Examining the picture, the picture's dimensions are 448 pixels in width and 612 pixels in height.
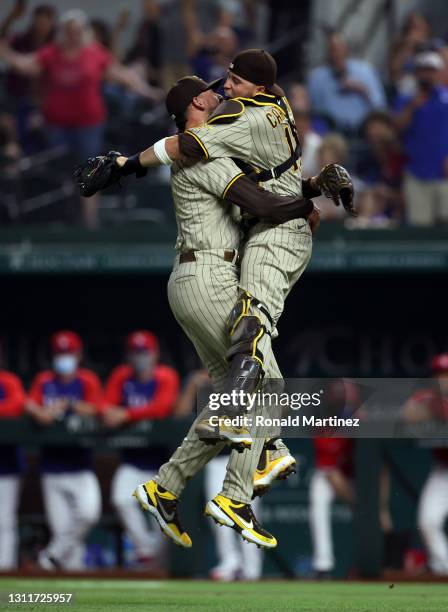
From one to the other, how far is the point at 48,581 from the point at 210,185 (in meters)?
4.44

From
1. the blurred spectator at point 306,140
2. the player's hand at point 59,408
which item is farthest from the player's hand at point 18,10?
the player's hand at point 59,408

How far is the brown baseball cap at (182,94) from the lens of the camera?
739cm

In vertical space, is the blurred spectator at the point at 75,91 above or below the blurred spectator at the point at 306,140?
above

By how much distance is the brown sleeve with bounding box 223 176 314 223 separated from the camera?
710 cm

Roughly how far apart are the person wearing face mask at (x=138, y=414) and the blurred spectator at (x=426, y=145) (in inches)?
105

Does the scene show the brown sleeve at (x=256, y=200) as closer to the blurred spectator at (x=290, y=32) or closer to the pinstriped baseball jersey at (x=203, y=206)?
the pinstriped baseball jersey at (x=203, y=206)

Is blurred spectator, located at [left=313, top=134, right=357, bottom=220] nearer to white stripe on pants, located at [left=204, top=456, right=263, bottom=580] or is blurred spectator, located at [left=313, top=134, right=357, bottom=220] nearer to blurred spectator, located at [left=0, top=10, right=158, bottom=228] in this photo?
blurred spectator, located at [left=0, top=10, right=158, bottom=228]

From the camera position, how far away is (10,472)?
12.0 metres

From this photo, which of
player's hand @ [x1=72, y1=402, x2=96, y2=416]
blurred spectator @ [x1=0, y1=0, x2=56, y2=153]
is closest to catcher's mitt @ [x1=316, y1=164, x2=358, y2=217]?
player's hand @ [x1=72, y1=402, x2=96, y2=416]

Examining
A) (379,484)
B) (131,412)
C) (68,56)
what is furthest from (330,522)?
(68,56)

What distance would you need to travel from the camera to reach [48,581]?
34.9ft

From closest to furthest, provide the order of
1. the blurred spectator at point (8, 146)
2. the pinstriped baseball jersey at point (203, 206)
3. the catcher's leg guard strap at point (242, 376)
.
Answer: the catcher's leg guard strap at point (242, 376) → the pinstriped baseball jersey at point (203, 206) → the blurred spectator at point (8, 146)

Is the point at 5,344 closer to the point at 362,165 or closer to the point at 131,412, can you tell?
the point at 131,412

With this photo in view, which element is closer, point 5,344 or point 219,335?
point 219,335
